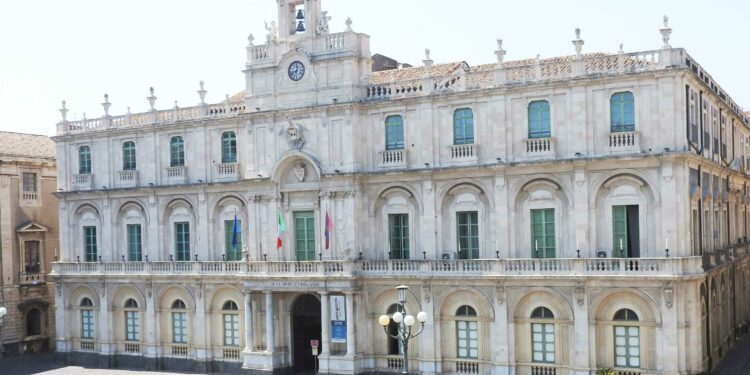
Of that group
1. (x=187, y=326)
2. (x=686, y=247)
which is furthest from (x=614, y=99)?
(x=187, y=326)

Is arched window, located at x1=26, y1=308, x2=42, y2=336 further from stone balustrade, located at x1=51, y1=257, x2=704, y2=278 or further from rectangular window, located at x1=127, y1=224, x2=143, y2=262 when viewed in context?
rectangular window, located at x1=127, y1=224, x2=143, y2=262

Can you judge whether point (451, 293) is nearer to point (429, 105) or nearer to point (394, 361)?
point (394, 361)

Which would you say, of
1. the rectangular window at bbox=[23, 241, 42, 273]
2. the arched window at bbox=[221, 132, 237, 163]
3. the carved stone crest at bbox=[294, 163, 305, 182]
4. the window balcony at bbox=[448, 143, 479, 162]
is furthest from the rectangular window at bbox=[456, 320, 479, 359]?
the rectangular window at bbox=[23, 241, 42, 273]

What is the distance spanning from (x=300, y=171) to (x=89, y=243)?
1591 cm

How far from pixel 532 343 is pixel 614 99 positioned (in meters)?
11.9

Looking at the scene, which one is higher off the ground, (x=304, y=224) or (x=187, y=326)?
(x=304, y=224)

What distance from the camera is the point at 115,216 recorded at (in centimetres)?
5453

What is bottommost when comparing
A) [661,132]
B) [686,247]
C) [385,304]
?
[385,304]

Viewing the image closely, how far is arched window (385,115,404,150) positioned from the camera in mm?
46375

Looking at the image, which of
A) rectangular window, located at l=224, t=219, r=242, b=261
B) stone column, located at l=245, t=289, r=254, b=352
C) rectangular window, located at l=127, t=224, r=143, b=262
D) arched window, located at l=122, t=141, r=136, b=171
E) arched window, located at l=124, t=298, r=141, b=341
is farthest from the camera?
A: arched window, located at l=122, t=141, r=136, b=171

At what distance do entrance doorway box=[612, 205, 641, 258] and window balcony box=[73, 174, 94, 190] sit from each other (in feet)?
102

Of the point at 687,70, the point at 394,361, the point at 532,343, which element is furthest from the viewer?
the point at 394,361

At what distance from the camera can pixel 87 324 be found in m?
55.8

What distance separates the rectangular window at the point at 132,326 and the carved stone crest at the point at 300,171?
13703 millimetres
